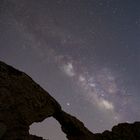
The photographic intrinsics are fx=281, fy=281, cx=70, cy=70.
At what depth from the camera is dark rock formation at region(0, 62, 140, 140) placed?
24781 mm

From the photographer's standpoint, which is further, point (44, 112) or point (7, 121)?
point (44, 112)

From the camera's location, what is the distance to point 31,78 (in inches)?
1137

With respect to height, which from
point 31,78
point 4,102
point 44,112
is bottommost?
point 4,102

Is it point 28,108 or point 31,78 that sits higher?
point 31,78

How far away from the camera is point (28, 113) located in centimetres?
2655

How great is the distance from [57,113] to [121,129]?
7867 millimetres

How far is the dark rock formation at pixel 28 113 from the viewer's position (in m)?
24.8

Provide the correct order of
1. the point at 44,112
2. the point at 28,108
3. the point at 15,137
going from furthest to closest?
the point at 44,112, the point at 28,108, the point at 15,137

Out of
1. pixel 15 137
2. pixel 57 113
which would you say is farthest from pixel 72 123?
pixel 15 137

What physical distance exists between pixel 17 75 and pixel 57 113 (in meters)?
6.72

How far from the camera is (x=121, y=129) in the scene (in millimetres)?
32812

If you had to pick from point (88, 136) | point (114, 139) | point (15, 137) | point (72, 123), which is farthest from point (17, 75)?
point (114, 139)

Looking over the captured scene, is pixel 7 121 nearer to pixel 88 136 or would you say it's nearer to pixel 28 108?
pixel 28 108

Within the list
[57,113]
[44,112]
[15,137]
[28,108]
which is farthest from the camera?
[57,113]
